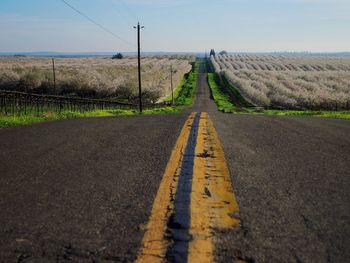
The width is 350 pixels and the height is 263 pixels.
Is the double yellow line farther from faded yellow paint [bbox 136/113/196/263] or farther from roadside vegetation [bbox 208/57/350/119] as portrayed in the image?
roadside vegetation [bbox 208/57/350/119]

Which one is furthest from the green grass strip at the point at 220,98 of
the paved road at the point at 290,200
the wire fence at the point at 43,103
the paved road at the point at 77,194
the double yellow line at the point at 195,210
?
the double yellow line at the point at 195,210

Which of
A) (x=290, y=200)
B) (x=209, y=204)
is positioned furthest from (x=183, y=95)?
(x=209, y=204)

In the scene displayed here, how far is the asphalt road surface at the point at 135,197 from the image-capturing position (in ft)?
8.27

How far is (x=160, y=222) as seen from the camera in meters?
2.93

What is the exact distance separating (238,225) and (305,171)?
2.03 meters

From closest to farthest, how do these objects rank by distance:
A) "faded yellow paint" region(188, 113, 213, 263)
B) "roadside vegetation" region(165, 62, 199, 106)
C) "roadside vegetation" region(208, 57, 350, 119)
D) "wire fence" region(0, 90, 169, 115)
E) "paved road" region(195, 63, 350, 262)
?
"faded yellow paint" region(188, 113, 213, 263) < "paved road" region(195, 63, 350, 262) < "wire fence" region(0, 90, 169, 115) < "roadside vegetation" region(208, 57, 350, 119) < "roadside vegetation" region(165, 62, 199, 106)

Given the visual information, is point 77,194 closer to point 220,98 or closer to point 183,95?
point 220,98

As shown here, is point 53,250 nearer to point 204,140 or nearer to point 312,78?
point 204,140

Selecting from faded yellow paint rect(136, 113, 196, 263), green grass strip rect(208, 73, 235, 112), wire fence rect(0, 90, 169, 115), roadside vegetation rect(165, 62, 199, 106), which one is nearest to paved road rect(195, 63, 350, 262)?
faded yellow paint rect(136, 113, 196, 263)

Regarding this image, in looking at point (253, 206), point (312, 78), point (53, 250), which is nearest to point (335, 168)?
point (253, 206)

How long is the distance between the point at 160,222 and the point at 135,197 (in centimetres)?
70

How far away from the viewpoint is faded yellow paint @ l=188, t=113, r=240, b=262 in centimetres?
252

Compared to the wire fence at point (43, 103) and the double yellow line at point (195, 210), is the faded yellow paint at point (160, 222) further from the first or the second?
the wire fence at point (43, 103)

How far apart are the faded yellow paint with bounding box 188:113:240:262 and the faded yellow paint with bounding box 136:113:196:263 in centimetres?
17
